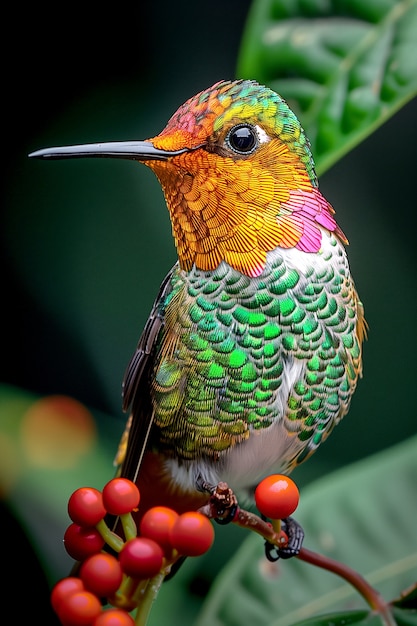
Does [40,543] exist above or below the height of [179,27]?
below

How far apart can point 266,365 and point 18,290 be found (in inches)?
17.9

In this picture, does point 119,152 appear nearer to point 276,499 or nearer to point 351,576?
point 276,499

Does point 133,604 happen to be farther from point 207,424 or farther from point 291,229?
point 291,229

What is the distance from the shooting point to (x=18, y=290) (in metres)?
1.12

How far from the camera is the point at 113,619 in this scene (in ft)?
2.34

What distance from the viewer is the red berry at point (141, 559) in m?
0.70

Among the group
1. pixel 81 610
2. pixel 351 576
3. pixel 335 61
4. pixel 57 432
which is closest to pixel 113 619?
pixel 81 610

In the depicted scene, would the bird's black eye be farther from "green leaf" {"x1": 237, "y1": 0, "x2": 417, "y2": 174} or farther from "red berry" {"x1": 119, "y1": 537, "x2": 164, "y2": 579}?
"red berry" {"x1": 119, "y1": 537, "x2": 164, "y2": 579}

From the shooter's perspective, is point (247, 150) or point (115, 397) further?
point (115, 397)

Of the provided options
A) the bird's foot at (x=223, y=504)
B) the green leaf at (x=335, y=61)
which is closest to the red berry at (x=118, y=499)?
the bird's foot at (x=223, y=504)

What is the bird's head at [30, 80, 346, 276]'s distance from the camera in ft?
2.91

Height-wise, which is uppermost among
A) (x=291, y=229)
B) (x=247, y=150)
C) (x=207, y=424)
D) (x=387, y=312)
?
(x=247, y=150)

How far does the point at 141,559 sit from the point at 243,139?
51cm

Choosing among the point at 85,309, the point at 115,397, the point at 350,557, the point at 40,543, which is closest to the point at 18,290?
the point at 85,309
